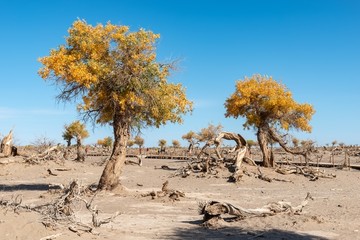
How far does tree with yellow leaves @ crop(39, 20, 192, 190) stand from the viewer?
64.4 ft

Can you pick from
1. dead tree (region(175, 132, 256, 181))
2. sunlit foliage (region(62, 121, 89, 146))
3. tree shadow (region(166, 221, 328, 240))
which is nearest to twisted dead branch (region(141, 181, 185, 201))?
tree shadow (region(166, 221, 328, 240))

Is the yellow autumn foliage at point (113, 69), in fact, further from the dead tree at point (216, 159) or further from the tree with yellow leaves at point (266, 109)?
the tree with yellow leaves at point (266, 109)

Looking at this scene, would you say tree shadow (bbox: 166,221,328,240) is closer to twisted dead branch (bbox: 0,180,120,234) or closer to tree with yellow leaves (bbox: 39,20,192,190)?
twisted dead branch (bbox: 0,180,120,234)

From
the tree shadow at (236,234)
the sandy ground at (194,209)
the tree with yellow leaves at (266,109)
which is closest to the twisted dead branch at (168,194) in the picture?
the sandy ground at (194,209)

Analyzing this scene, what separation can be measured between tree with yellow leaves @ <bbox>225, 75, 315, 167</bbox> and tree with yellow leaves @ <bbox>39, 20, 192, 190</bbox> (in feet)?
48.9

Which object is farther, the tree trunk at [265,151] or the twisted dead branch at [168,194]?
the tree trunk at [265,151]

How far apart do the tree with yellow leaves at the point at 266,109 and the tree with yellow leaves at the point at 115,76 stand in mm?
14916

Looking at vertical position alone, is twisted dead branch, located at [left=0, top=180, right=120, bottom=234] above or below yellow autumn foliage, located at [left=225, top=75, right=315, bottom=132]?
below

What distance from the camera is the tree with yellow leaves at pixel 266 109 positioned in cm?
3484

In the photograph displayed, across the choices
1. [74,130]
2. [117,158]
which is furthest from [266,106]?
[74,130]

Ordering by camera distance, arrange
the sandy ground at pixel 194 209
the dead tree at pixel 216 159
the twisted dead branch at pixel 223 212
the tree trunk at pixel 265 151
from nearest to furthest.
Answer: the sandy ground at pixel 194 209, the twisted dead branch at pixel 223 212, the dead tree at pixel 216 159, the tree trunk at pixel 265 151

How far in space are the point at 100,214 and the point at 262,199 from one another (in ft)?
27.4

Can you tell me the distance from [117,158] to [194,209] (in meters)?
5.69

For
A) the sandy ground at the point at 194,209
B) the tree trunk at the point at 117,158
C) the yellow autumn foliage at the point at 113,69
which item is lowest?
the sandy ground at the point at 194,209
